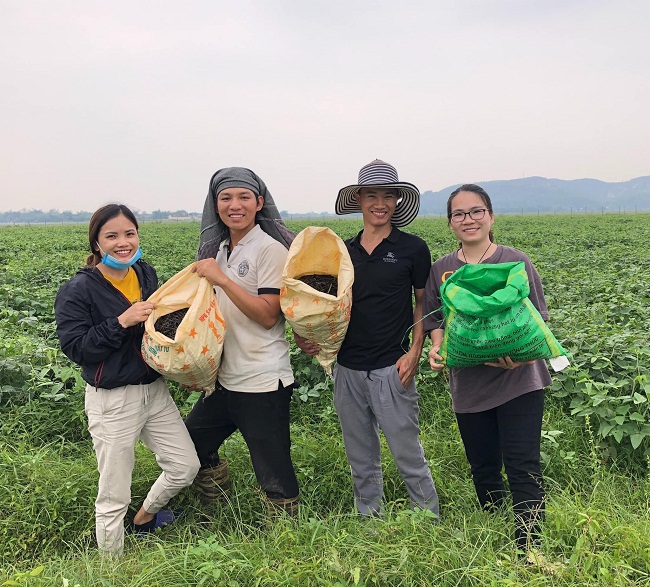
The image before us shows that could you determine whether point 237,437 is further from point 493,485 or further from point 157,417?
point 493,485

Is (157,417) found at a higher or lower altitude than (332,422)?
higher

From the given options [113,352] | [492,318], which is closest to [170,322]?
[113,352]

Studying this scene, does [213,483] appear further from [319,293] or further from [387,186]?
[387,186]

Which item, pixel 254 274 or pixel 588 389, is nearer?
pixel 254 274

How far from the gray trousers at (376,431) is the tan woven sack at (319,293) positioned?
0.20m

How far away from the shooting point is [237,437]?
3482 mm

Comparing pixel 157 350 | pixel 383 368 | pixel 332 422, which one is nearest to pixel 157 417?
pixel 157 350

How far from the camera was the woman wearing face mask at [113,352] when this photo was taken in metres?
2.24

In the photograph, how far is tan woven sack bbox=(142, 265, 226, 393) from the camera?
2150 mm

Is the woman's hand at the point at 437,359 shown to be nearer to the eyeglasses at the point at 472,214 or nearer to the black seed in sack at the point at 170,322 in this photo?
the eyeglasses at the point at 472,214

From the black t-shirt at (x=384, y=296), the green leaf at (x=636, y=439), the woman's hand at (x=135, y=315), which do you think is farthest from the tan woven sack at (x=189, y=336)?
the green leaf at (x=636, y=439)

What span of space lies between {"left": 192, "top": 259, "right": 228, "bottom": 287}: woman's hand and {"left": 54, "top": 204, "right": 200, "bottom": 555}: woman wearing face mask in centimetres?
28

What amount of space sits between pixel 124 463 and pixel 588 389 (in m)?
2.78

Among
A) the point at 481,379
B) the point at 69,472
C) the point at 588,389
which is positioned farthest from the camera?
the point at 588,389
